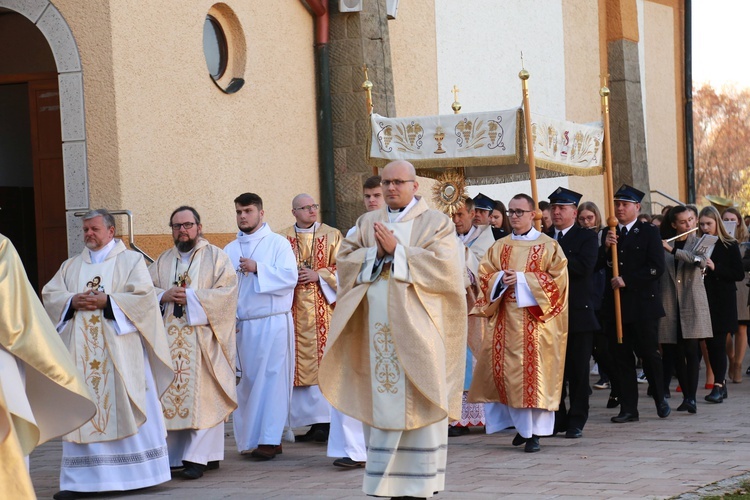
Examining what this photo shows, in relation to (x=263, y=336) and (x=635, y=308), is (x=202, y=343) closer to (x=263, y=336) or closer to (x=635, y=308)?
(x=263, y=336)

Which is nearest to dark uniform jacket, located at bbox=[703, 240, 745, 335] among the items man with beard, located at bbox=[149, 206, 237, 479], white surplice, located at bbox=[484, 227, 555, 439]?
white surplice, located at bbox=[484, 227, 555, 439]

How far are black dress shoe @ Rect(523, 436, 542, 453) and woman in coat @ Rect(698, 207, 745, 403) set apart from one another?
3.19 m

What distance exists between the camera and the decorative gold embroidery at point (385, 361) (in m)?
6.64

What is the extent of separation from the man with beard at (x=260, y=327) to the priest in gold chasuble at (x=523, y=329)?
1459 mm

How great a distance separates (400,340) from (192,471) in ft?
7.26

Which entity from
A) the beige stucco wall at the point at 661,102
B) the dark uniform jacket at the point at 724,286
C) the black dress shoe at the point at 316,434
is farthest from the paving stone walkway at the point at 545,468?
the beige stucco wall at the point at 661,102

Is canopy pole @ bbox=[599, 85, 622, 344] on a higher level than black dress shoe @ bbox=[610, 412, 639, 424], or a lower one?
higher

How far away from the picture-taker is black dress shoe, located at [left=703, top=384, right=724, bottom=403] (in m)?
11.1

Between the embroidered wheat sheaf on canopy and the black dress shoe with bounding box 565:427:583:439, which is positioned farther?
the embroidered wheat sheaf on canopy

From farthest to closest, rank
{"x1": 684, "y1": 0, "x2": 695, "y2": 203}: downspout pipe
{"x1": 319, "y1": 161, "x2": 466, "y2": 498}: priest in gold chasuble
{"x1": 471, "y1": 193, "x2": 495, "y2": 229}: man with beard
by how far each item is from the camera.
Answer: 1. {"x1": 684, "y1": 0, "x2": 695, "y2": 203}: downspout pipe
2. {"x1": 471, "y1": 193, "x2": 495, "y2": 229}: man with beard
3. {"x1": 319, "y1": 161, "x2": 466, "y2": 498}: priest in gold chasuble

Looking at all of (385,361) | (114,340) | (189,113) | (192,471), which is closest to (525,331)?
(385,361)

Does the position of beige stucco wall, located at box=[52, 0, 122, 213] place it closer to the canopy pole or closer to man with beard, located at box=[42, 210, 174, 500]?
man with beard, located at box=[42, 210, 174, 500]

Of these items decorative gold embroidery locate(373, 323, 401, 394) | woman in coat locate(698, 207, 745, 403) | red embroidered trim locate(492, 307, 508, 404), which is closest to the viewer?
decorative gold embroidery locate(373, 323, 401, 394)

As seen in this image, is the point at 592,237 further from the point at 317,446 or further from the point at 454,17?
the point at 454,17
